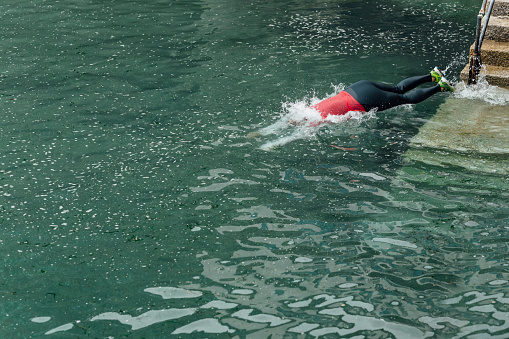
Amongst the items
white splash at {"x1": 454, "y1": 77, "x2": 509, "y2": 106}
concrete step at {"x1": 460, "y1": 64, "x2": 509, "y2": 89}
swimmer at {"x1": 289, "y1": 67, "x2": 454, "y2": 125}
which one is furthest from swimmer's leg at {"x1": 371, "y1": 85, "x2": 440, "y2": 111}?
concrete step at {"x1": 460, "y1": 64, "x2": 509, "y2": 89}

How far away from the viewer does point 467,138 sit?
780 centimetres

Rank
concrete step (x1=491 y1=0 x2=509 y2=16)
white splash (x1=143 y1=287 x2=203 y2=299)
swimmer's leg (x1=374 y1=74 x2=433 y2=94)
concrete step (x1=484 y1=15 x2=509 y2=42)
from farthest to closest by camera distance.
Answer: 1. concrete step (x1=491 y1=0 x2=509 y2=16)
2. concrete step (x1=484 y1=15 x2=509 y2=42)
3. swimmer's leg (x1=374 y1=74 x2=433 y2=94)
4. white splash (x1=143 y1=287 x2=203 y2=299)

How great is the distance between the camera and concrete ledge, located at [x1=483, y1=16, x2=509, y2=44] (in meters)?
10.2

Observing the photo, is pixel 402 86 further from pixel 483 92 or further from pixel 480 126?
pixel 483 92

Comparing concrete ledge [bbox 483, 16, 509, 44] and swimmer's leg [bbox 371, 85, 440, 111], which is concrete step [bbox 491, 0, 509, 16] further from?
swimmer's leg [bbox 371, 85, 440, 111]

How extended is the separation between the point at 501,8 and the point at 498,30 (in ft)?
2.32

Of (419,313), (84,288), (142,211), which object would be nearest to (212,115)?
(142,211)

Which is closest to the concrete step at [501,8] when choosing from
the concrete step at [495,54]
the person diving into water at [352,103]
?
the concrete step at [495,54]

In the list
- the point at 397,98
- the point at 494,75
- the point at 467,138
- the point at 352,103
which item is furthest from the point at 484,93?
the point at 352,103

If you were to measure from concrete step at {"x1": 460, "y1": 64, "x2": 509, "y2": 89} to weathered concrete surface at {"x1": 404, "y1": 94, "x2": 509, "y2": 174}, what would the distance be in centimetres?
74

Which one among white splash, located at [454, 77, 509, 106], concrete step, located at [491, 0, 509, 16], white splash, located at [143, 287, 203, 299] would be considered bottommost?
white splash, located at [143, 287, 203, 299]

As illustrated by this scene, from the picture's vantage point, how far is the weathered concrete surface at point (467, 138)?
23.3 ft

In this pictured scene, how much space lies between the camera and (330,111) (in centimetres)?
841

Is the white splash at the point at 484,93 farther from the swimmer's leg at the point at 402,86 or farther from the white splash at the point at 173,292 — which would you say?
the white splash at the point at 173,292
